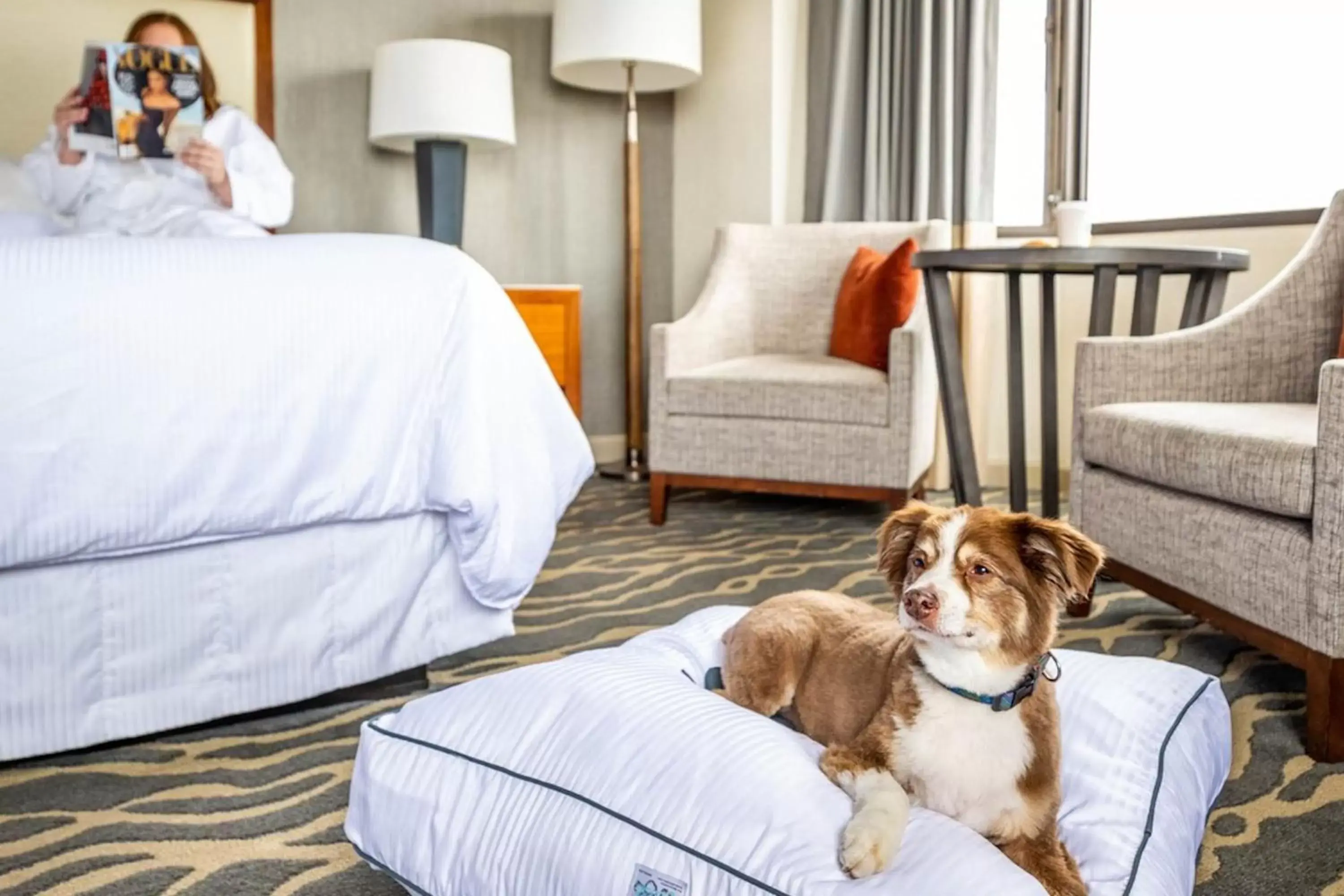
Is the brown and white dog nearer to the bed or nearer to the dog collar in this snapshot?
the dog collar

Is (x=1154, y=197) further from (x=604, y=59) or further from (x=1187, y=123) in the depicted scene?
(x=604, y=59)

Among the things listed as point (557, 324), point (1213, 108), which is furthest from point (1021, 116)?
point (557, 324)

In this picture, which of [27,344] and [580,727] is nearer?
[580,727]

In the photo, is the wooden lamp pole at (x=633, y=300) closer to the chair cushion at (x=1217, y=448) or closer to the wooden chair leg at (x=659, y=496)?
the wooden chair leg at (x=659, y=496)

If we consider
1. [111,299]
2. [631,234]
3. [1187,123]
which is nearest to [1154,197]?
[1187,123]

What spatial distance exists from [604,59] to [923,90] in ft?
3.32

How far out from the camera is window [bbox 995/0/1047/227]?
379 centimetres

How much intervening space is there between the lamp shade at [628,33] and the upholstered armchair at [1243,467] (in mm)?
1892

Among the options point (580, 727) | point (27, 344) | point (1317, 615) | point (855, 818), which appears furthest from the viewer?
point (1317, 615)

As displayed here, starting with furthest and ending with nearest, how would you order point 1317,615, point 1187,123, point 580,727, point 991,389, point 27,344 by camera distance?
point 991,389, point 1187,123, point 1317,615, point 27,344, point 580,727

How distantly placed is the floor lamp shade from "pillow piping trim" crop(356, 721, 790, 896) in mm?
2704

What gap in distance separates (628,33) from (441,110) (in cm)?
63

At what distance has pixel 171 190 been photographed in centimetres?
252

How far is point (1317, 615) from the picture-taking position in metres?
1.60
